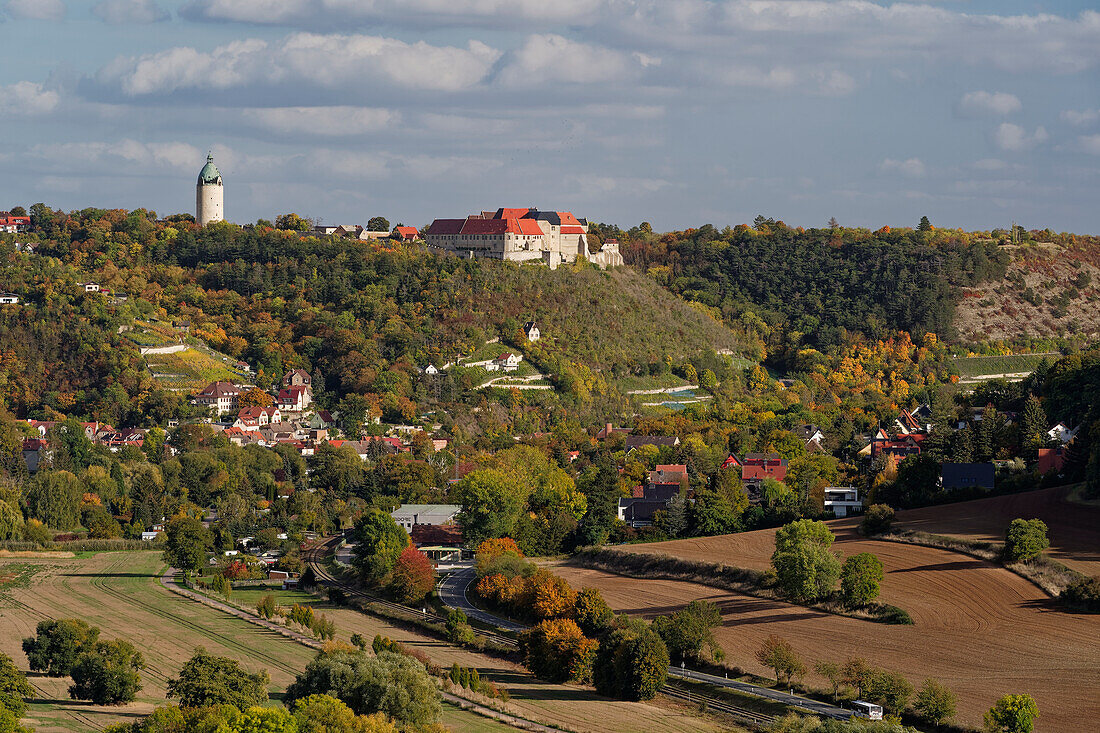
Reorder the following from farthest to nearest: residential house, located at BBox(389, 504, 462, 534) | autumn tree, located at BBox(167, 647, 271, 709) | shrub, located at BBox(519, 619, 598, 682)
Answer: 1. residential house, located at BBox(389, 504, 462, 534)
2. shrub, located at BBox(519, 619, 598, 682)
3. autumn tree, located at BBox(167, 647, 271, 709)

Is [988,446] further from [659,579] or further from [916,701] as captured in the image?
[916,701]

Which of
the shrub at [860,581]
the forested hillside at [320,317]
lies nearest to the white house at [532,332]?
the forested hillside at [320,317]

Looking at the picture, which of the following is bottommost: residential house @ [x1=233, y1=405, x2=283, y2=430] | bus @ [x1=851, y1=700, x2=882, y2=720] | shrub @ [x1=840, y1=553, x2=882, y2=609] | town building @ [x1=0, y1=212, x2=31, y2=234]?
bus @ [x1=851, y1=700, x2=882, y2=720]

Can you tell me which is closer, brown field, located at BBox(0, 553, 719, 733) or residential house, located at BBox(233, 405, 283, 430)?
brown field, located at BBox(0, 553, 719, 733)

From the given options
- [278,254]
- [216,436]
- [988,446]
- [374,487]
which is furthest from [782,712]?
[278,254]

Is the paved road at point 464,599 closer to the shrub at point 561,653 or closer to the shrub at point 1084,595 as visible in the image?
the shrub at point 561,653

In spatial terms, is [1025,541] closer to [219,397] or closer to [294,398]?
[294,398]

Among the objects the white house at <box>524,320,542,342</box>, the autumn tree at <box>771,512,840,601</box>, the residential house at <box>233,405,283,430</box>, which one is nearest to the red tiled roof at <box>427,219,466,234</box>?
Answer: the white house at <box>524,320,542,342</box>

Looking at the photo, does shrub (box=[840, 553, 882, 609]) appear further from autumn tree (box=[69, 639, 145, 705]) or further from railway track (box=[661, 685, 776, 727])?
autumn tree (box=[69, 639, 145, 705])
